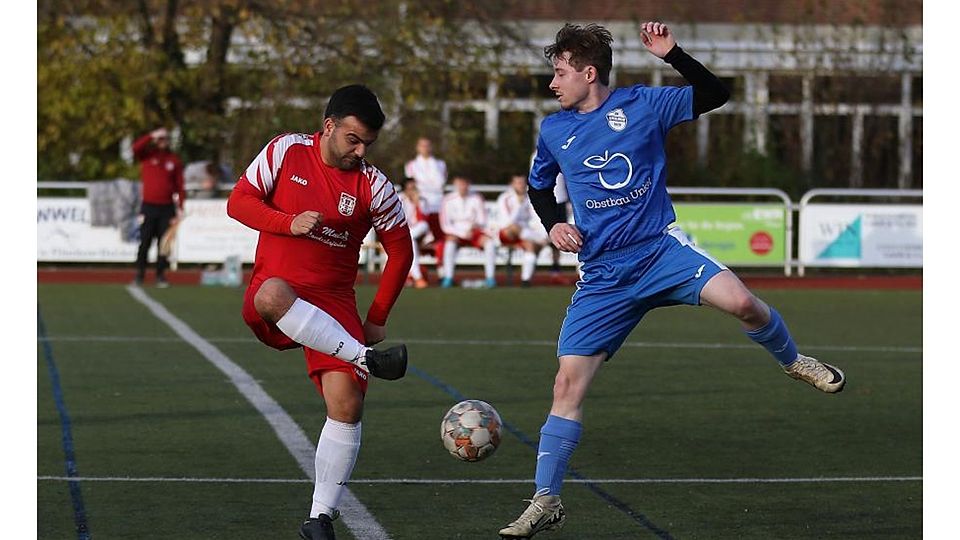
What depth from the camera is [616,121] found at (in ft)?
23.3

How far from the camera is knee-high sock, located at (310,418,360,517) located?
673 cm

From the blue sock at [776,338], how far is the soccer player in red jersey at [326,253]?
1523 mm

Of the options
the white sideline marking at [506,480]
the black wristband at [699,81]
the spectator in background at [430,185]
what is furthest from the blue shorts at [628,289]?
the spectator in background at [430,185]

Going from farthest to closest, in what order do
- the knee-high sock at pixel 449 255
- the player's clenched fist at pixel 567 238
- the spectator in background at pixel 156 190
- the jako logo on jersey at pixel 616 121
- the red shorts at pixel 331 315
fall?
the knee-high sock at pixel 449 255 → the spectator in background at pixel 156 190 → the jako logo on jersey at pixel 616 121 → the player's clenched fist at pixel 567 238 → the red shorts at pixel 331 315

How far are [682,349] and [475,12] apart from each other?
15.6 meters

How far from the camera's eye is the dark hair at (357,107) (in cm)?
660

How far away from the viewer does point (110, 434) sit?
32.2 feet

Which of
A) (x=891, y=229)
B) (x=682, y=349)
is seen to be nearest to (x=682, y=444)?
(x=682, y=349)

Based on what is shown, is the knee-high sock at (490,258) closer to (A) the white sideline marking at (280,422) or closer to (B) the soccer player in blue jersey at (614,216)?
(A) the white sideline marking at (280,422)

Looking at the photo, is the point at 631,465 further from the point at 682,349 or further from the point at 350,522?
the point at 682,349

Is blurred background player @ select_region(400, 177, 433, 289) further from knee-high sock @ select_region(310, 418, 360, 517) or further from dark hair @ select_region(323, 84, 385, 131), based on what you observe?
dark hair @ select_region(323, 84, 385, 131)

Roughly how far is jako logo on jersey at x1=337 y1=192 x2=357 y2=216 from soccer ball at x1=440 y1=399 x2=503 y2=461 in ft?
3.49

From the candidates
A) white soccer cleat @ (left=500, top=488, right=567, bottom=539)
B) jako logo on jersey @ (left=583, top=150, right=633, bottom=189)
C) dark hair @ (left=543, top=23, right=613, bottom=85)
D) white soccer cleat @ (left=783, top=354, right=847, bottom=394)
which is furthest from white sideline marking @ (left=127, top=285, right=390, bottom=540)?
dark hair @ (left=543, top=23, right=613, bottom=85)

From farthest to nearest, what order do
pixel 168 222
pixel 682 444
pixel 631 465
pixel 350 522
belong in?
pixel 168 222
pixel 682 444
pixel 631 465
pixel 350 522
